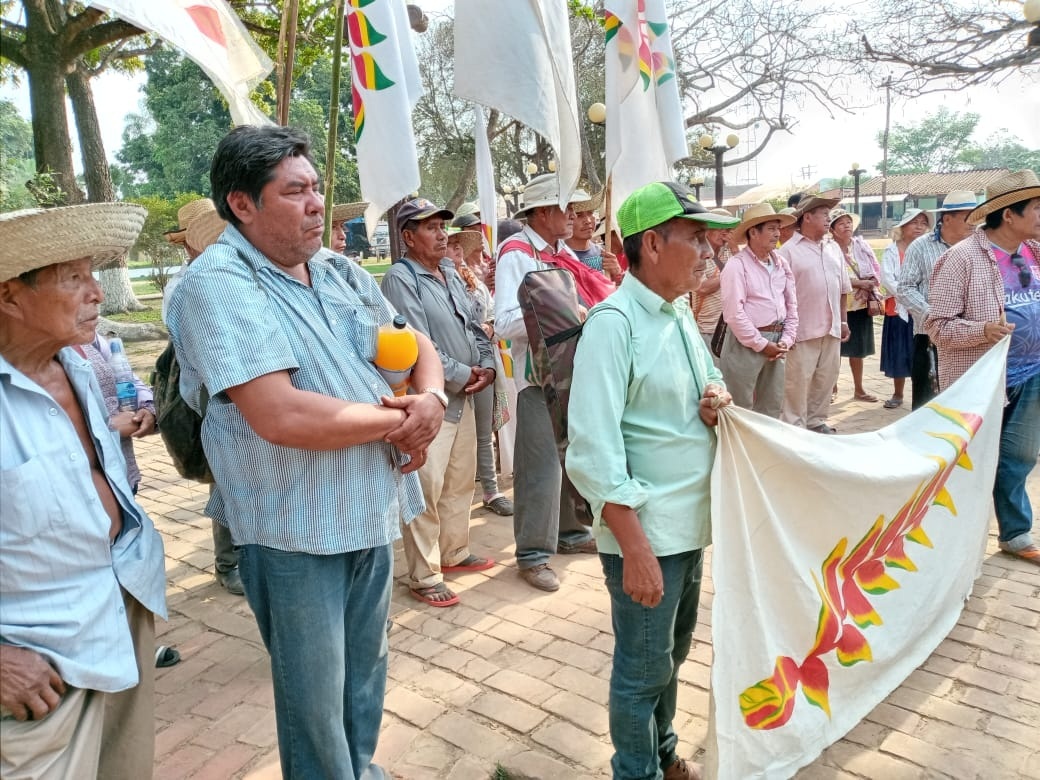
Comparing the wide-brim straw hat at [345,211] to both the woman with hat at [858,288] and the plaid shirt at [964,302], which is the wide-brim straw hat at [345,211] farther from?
the woman with hat at [858,288]

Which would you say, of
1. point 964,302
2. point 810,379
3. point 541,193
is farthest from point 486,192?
point 810,379

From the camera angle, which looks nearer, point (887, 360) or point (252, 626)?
point (252, 626)

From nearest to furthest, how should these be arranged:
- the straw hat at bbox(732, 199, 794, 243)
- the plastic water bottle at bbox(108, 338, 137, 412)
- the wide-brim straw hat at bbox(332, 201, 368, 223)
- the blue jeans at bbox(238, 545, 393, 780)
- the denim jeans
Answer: the blue jeans at bbox(238, 545, 393, 780) < the plastic water bottle at bbox(108, 338, 137, 412) < the denim jeans < the wide-brim straw hat at bbox(332, 201, 368, 223) < the straw hat at bbox(732, 199, 794, 243)

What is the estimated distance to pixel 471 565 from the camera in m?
4.46

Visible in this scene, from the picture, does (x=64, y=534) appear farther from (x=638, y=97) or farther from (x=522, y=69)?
(x=638, y=97)

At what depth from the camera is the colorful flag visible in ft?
7.37

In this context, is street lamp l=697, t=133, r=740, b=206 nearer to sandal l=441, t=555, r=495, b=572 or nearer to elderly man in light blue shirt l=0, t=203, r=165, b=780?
sandal l=441, t=555, r=495, b=572

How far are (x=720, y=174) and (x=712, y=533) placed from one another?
16.7 metres

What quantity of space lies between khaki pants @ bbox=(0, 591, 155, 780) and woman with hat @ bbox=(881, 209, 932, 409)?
294 inches

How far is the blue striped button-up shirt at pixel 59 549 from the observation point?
62.0 inches

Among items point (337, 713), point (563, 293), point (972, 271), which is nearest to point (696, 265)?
point (563, 293)

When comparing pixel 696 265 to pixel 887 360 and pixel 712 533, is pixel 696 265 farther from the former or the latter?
pixel 887 360

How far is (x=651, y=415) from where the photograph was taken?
2158 mm

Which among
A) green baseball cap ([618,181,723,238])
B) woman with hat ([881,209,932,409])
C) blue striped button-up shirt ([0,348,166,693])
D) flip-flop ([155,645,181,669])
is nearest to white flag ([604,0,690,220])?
green baseball cap ([618,181,723,238])
